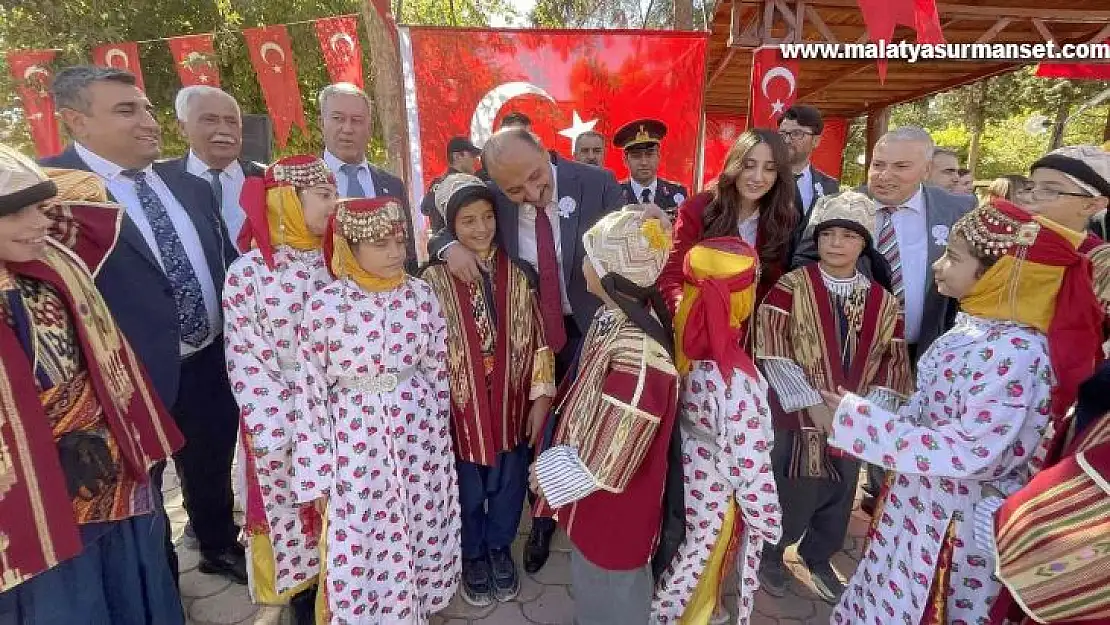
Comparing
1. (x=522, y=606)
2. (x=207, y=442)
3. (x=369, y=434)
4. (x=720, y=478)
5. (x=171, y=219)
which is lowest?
(x=522, y=606)

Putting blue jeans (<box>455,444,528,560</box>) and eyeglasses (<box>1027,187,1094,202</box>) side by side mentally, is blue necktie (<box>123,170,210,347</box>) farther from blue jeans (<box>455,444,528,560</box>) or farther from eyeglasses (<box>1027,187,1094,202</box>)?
eyeglasses (<box>1027,187,1094,202</box>)

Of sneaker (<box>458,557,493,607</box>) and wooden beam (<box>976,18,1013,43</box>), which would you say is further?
wooden beam (<box>976,18,1013,43</box>)

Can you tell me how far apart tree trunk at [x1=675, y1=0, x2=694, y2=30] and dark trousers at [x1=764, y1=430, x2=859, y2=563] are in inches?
293

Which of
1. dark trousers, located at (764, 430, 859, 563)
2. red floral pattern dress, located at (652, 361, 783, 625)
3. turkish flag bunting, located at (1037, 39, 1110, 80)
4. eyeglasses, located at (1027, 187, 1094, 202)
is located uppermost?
turkish flag bunting, located at (1037, 39, 1110, 80)

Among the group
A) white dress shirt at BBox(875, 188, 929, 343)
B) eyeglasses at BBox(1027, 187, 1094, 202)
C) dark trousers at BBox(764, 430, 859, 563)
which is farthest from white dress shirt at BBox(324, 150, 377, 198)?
eyeglasses at BBox(1027, 187, 1094, 202)

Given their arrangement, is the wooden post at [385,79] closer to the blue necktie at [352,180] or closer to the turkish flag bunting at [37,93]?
the blue necktie at [352,180]

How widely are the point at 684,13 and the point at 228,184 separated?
7.19m

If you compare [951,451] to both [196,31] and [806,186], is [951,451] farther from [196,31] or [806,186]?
[196,31]

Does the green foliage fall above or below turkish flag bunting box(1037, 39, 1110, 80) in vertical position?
above

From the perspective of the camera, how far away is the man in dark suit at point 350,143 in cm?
333

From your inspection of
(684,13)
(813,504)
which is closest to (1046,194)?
(813,504)

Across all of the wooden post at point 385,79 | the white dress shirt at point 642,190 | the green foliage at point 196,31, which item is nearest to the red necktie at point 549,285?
the white dress shirt at point 642,190

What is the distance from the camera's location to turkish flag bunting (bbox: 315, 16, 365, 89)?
21.8ft

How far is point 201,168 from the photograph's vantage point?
3.17 meters
